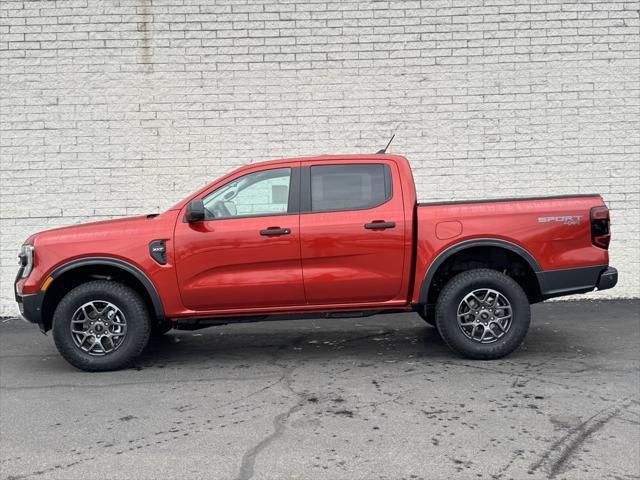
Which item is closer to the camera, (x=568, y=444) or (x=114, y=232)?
(x=568, y=444)

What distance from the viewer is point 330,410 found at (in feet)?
16.0

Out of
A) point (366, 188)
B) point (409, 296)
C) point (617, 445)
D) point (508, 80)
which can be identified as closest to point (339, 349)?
point (409, 296)

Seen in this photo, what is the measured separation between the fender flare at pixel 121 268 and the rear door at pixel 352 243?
1.34m

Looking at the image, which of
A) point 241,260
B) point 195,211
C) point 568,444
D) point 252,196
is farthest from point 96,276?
point 568,444

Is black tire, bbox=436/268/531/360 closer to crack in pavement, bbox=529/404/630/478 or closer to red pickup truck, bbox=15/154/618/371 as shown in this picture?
red pickup truck, bbox=15/154/618/371

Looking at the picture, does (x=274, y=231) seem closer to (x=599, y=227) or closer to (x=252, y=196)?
(x=252, y=196)

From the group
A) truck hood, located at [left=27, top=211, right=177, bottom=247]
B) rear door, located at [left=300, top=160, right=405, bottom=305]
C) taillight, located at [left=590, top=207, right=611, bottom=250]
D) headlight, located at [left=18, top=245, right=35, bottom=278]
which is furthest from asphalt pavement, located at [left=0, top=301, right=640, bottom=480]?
truck hood, located at [left=27, top=211, right=177, bottom=247]

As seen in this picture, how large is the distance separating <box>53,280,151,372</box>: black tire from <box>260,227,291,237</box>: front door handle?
4.17ft

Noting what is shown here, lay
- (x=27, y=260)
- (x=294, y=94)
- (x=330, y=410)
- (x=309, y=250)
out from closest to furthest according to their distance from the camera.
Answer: (x=330, y=410) → (x=309, y=250) → (x=27, y=260) → (x=294, y=94)

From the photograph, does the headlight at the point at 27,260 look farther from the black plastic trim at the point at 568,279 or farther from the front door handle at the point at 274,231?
the black plastic trim at the point at 568,279

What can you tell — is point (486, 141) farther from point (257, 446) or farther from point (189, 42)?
point (257, 446)

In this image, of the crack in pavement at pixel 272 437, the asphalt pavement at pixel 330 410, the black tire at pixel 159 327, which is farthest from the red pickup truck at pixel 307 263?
the crack in pavement at pixel 272 437

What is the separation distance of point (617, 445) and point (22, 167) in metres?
8.47

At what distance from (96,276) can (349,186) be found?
2484mm
